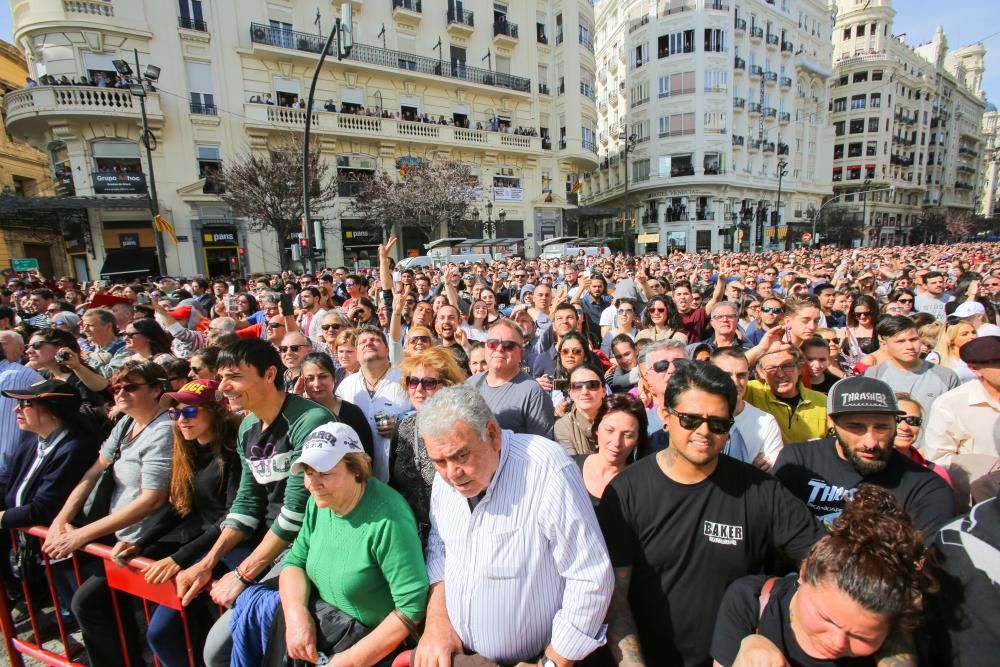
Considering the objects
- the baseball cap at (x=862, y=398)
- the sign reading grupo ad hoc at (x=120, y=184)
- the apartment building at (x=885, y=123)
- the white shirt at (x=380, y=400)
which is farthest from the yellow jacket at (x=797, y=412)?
the apartment building at (x=885, y=123)

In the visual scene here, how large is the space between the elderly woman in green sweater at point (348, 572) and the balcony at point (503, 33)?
3667 cm

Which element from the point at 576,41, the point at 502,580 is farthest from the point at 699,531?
the point at 576,41

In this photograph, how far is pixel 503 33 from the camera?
107 feet

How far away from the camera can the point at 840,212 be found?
5516cm

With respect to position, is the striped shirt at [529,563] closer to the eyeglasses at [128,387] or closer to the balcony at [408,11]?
the eyeglasses at [128,387]

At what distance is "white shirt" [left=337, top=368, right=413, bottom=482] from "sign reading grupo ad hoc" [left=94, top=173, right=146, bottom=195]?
24239 millimetres

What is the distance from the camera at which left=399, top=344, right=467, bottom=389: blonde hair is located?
3195 millimetres

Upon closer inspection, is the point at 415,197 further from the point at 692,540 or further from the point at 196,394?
the point at 692,540

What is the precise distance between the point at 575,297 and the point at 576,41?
34181 mm

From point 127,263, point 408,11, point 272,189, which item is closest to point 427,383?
point 272,189

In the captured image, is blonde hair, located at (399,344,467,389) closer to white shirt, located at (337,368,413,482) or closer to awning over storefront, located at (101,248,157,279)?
white shirt, located at (337,368,413,482)

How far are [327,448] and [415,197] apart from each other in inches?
990

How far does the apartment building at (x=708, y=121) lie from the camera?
4409cm

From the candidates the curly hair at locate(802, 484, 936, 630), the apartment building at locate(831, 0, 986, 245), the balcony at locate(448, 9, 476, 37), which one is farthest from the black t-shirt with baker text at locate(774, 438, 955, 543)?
the apartment building at locate(831, 0, 986, 245)
